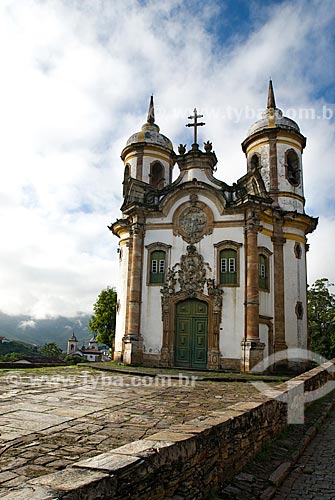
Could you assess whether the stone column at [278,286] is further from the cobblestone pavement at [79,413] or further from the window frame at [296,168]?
the cobblestone pavement at [79,413]

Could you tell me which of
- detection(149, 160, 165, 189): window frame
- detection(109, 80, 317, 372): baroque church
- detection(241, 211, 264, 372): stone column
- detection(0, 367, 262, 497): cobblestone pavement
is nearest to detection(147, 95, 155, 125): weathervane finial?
detection(149, 160, 165, 189): window frame

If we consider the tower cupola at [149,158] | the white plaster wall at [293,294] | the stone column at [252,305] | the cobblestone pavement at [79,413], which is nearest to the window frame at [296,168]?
the white plaster wall at [293,294]

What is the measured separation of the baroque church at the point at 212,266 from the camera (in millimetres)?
19562

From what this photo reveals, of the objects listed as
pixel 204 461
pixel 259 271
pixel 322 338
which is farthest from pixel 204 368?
pixel 322 338

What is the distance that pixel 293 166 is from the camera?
2388cm

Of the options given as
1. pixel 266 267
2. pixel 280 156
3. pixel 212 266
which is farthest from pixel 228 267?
pixel 280 156

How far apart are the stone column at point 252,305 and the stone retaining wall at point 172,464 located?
37.5 ft

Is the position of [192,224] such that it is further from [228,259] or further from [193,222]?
[228,259]

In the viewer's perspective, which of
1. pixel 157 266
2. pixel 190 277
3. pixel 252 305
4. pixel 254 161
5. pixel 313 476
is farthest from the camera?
pixel 254 161

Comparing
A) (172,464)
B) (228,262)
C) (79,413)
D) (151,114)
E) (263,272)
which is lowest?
(79,413)

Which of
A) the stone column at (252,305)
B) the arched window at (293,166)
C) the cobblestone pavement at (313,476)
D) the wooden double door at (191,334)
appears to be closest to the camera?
the cobblestone pavement at (313,476)

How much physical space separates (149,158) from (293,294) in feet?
36.8

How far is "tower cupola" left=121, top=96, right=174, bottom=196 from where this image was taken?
2531 centimetres

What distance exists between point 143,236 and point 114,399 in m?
12.7
